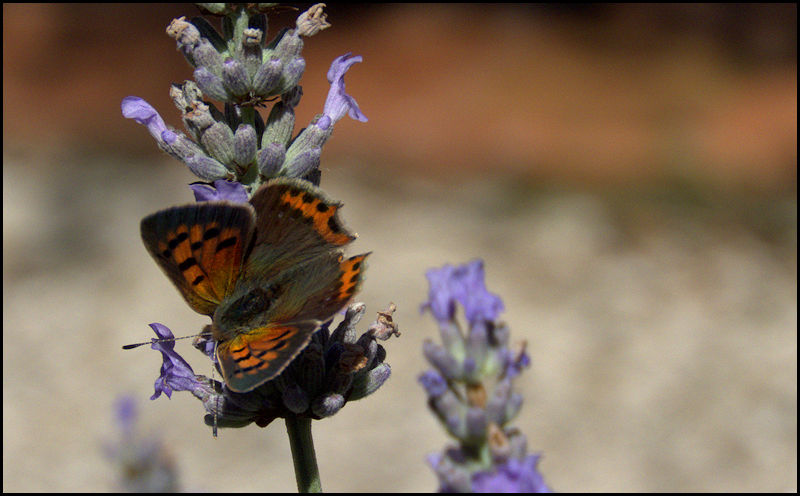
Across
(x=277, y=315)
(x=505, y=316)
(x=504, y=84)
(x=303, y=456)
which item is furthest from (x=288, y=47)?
(x=504, y=84)

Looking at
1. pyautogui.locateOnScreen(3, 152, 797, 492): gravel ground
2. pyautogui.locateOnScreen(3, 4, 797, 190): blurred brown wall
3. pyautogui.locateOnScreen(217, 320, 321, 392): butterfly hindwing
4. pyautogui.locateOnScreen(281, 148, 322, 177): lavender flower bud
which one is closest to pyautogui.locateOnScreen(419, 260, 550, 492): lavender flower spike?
pyautogui.locateOnScreen(217, 320, 321, 392): butterfly hindwing

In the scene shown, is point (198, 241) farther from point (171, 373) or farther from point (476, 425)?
A: point (476, 425)

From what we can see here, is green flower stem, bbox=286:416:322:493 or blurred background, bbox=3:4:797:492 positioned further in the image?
blurred background, bbox=3:4:797:492

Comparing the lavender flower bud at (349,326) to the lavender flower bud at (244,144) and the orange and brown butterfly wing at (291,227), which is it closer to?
the orange and brown butterfly wing at (291,227)

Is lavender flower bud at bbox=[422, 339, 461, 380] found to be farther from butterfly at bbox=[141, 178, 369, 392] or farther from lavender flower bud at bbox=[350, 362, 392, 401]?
lavender flower bud at bbox=[350, 362, 392, 401]

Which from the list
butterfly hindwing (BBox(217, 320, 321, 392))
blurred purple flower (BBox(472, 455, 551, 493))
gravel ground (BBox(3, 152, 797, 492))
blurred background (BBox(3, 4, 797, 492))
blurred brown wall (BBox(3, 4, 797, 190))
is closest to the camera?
blurred purple flower (BBox(472, 455, 551, 493))

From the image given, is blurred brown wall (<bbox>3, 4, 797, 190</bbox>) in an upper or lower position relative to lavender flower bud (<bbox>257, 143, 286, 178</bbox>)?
upper

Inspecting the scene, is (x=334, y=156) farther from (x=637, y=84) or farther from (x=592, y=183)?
(x=637, y=84)

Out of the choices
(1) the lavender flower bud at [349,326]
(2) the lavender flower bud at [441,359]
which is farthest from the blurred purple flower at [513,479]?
(1) the lavender flower bud at [349,326]
